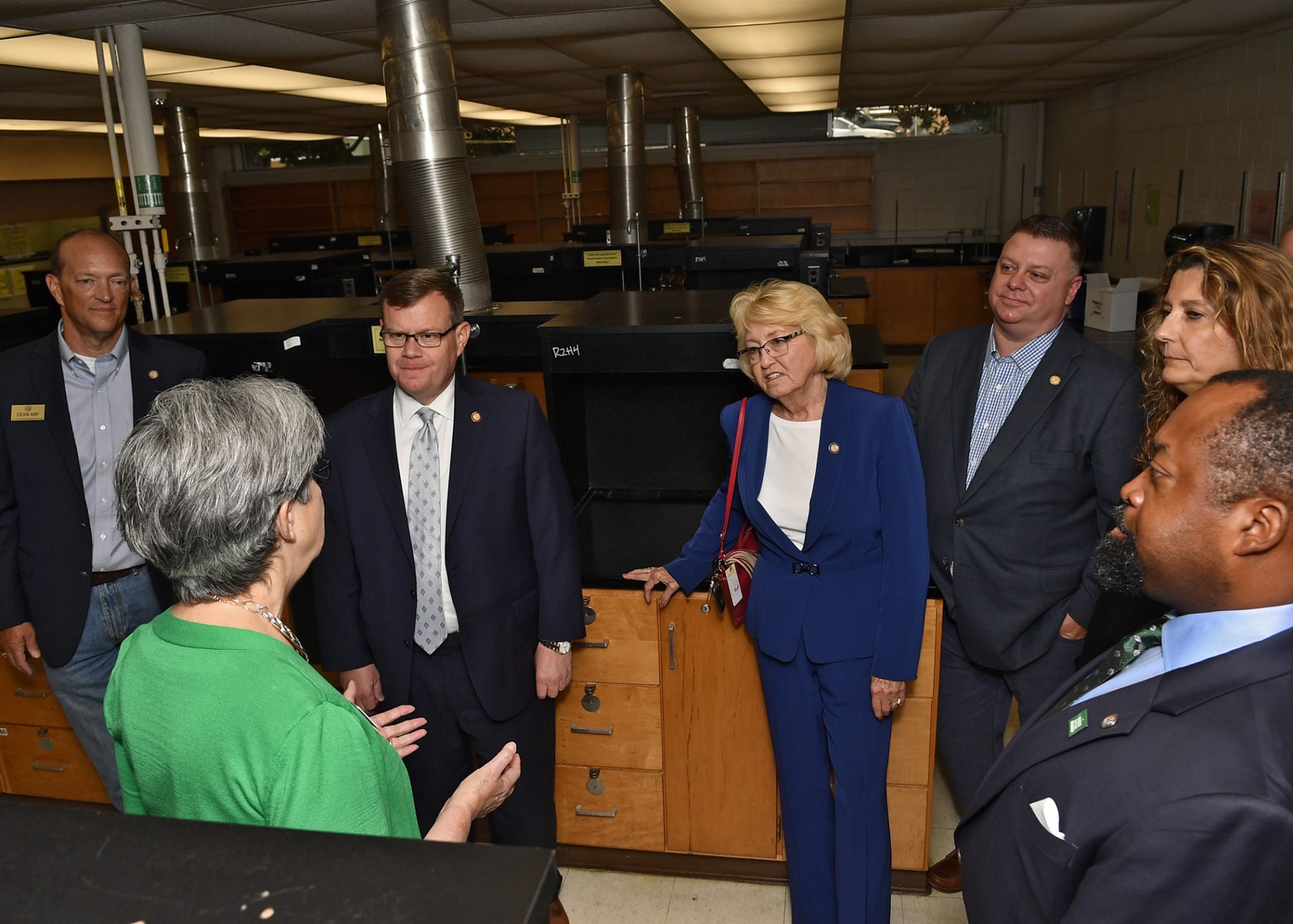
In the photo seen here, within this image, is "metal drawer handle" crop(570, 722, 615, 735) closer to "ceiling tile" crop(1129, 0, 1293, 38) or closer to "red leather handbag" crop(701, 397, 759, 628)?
"red leather handbag" crop(701, 397, 759, 628)

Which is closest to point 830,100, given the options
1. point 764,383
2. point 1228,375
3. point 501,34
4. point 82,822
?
point 501,34

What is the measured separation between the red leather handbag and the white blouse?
0.13m

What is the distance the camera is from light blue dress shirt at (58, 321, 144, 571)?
7.64ft

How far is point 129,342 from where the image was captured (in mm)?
2402

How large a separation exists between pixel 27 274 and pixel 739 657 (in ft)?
27.9

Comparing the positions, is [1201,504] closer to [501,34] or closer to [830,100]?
[501,34]

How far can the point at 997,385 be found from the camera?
2.12 meters

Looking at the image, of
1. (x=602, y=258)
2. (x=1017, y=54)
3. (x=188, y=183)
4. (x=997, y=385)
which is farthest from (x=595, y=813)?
(x=188, y=183)

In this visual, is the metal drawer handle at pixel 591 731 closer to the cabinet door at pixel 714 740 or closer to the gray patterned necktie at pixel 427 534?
the cabinet door at pixel 714 740

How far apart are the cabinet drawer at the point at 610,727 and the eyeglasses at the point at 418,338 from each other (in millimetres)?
1043

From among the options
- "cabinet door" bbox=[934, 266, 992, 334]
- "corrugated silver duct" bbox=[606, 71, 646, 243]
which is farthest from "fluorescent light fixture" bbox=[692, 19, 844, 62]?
"cabinet door" bbox=[934, 266, 992, 334]

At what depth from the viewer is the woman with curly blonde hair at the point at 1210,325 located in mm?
1604

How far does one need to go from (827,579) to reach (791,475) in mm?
251

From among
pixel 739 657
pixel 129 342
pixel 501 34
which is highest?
pixel 501 34
